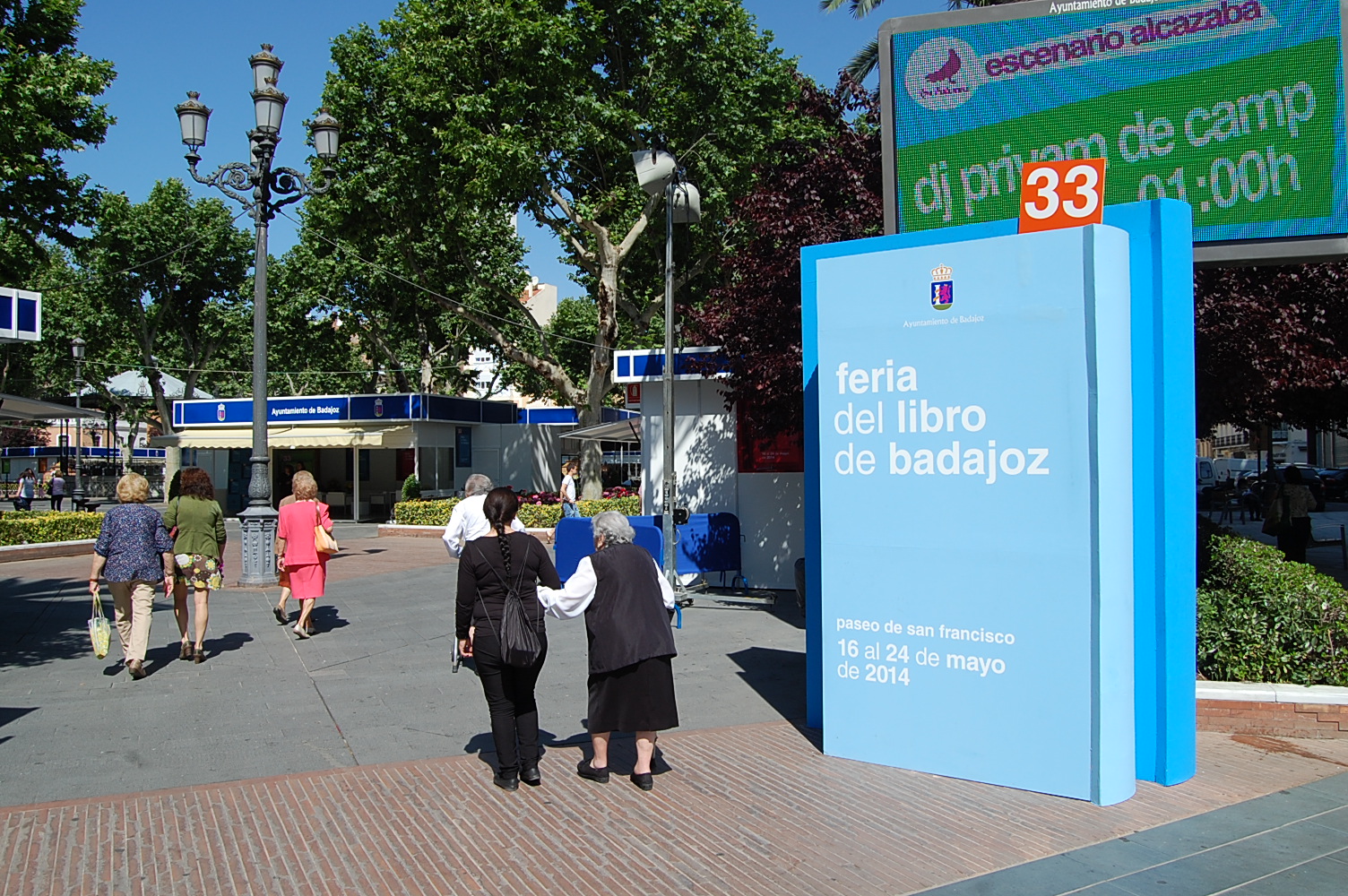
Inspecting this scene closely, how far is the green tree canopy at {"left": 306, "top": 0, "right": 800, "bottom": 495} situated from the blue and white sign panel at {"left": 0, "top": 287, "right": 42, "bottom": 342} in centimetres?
1017

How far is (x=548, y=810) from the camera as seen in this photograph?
5.28 metres

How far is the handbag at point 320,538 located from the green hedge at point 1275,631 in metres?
7.93

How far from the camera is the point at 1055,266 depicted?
532cm

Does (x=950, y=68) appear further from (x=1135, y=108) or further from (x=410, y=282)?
(x=410, y=282)

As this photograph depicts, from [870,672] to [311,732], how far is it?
3.72 metres


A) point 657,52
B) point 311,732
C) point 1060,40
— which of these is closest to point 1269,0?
point 1060,40

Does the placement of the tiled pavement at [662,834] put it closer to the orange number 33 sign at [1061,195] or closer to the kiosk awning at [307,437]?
the orange number 33 sign at [1061,195]

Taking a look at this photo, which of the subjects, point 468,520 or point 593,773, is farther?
point 468,520

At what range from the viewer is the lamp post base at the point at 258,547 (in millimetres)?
14102

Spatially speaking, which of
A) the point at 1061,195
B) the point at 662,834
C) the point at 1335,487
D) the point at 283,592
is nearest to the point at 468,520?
the point at 662,834

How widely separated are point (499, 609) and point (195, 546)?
4866mm

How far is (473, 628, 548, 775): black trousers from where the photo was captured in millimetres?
5512

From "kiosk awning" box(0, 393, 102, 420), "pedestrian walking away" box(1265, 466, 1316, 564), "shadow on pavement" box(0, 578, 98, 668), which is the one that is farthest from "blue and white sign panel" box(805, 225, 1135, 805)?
"pedestrian walking away" box(1265, 466, 1316, 564)

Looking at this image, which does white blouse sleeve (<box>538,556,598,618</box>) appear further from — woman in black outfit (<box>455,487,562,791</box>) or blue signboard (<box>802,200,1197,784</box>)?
blue signboard (<box>802,200,1197,784</box>)
